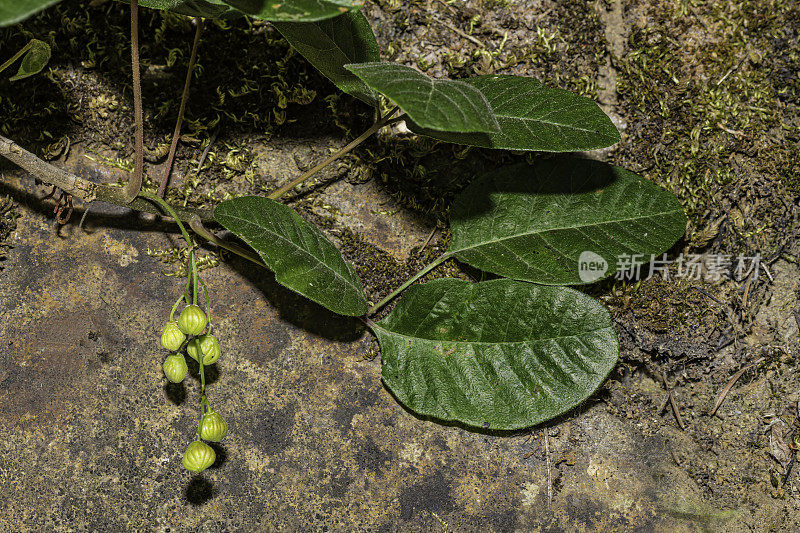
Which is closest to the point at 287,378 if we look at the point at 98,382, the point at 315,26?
the point at 98,382

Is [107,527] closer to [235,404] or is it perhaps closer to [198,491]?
[198,491]

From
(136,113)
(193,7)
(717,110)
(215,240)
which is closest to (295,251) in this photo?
(215,240)

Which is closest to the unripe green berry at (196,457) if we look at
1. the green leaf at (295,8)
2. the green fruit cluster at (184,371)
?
the green fruit cluster at (184,371)

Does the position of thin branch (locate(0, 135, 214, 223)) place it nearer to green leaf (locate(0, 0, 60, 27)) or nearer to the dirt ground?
the dirt ground

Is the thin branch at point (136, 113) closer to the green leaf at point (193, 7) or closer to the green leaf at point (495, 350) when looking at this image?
the green leaf at point (193, 7)

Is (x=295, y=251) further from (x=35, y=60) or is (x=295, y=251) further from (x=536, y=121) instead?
(x=35, y=60)

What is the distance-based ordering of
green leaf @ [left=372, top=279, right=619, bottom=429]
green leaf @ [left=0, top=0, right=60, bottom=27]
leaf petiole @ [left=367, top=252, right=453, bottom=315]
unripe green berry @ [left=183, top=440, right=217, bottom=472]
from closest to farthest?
green leaf @ [left=0, top=0, right=60, bottom=27] → unripe green berry @ [left=183, top=440, right=217, bottom=472] → green leaf @ [left=372, top=279, right=619, bottom=429] → leaf petiole @ [left=367, top=252, right=453, bottom=315]

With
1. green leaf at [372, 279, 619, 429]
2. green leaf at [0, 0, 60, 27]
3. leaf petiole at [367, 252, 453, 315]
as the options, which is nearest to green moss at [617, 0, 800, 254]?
green leaf at [372, 279, 619, 429]
